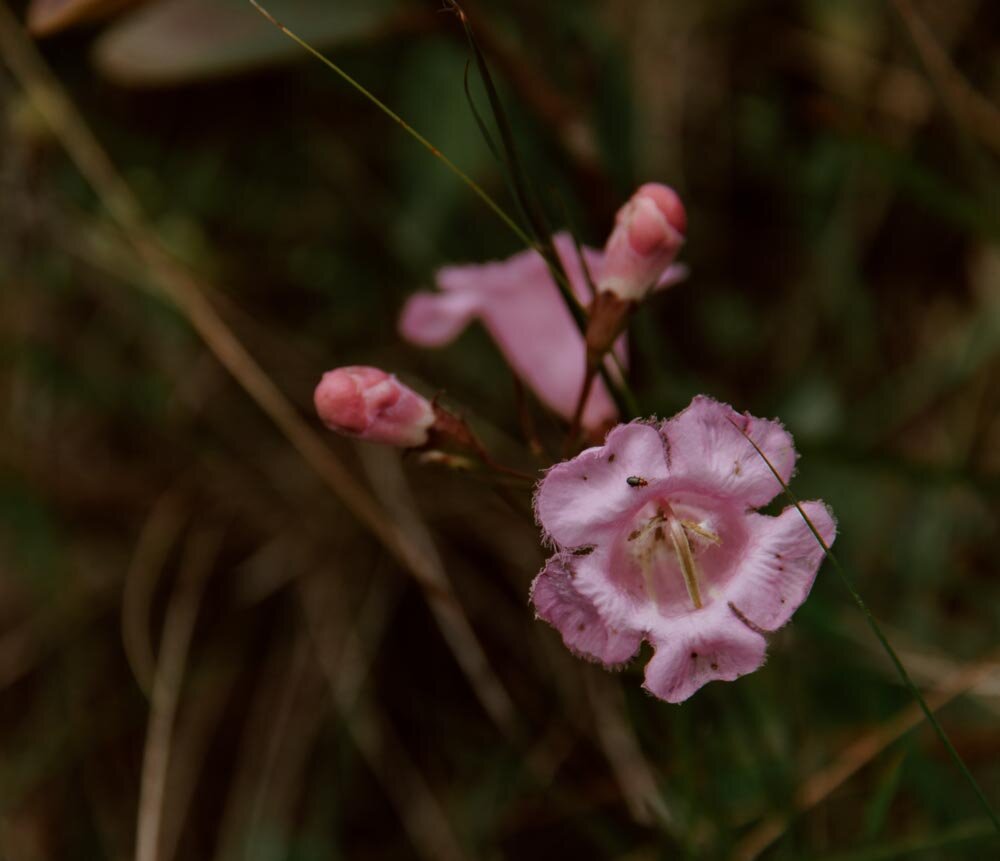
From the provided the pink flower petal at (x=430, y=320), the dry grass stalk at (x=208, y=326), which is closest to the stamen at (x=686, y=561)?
the pink flower petal at (x=430, y=320)

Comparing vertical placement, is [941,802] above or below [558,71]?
below

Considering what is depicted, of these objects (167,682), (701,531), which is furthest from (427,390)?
(701,531)

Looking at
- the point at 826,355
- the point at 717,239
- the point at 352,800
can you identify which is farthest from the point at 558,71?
the point at 352,800

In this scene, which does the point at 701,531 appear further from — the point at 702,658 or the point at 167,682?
the point at 167,682

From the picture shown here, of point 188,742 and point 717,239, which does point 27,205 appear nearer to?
point 188,742

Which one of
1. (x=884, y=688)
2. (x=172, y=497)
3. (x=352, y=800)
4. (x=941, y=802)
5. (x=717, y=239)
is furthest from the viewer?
(x=717, y=239)
